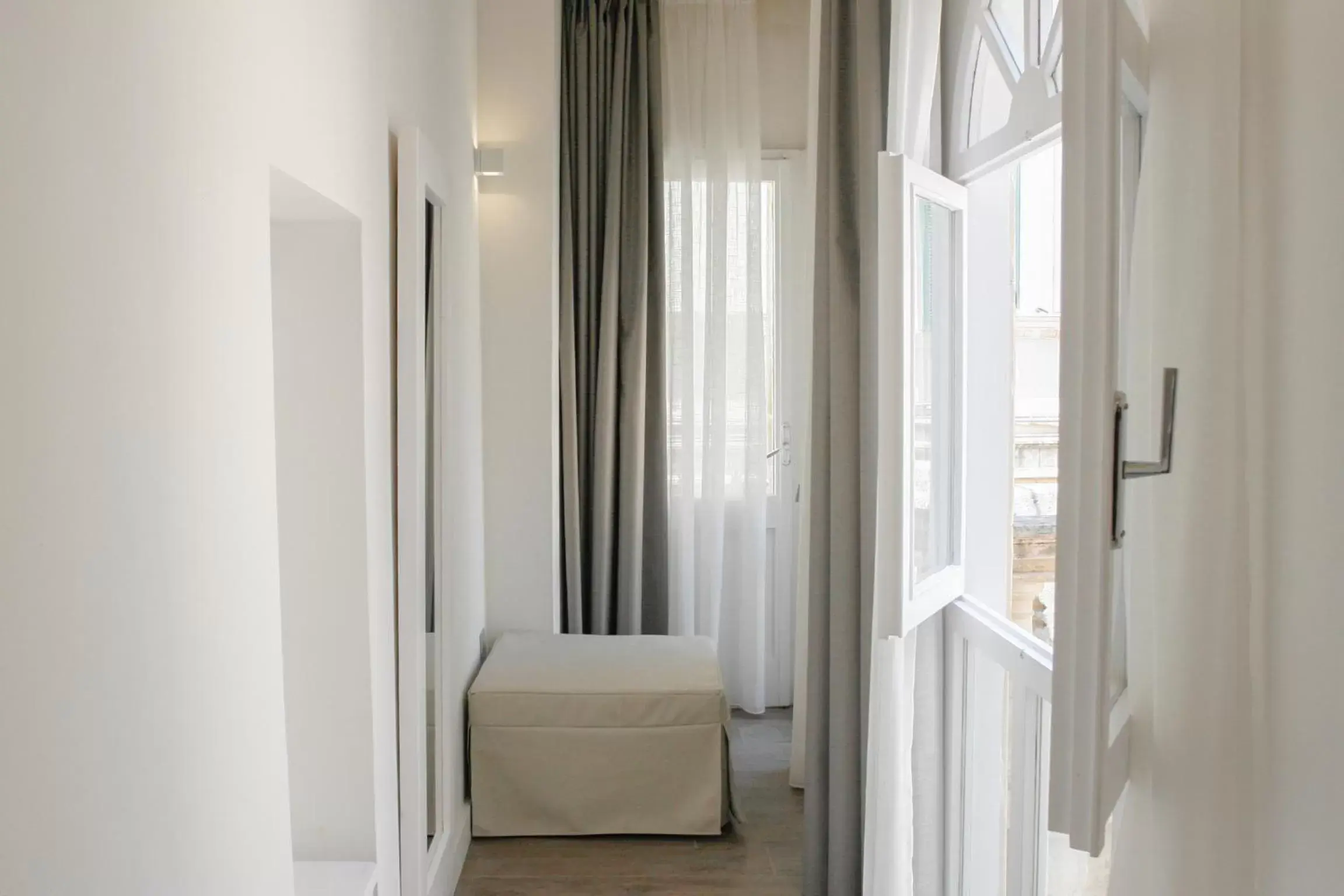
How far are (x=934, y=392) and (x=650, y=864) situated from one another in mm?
1592

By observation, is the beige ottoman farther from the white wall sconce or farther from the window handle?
the white wall sconce

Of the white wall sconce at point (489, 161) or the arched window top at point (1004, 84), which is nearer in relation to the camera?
the arched window top at point (1004, 84)

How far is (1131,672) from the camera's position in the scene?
1121 millimetres

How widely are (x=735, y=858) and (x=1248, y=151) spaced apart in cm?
249

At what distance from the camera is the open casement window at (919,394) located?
1955mm

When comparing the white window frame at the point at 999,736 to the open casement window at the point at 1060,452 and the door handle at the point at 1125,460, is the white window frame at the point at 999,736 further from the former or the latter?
the door handle at the point at 1125,460

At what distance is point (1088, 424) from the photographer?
0.94 m

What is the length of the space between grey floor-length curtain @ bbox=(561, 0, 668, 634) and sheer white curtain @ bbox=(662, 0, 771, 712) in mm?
114

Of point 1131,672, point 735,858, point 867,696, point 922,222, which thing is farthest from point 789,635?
point 1131,672

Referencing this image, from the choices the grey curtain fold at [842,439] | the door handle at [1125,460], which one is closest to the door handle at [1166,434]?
the door handle at [1125,460]

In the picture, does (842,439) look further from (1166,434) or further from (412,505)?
(1166,434)

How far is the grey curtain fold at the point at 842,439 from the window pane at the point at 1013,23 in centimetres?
34

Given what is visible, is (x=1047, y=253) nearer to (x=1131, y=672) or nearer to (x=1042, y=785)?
(x=1042, y=785)

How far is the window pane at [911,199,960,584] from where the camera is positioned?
2.10 meters
